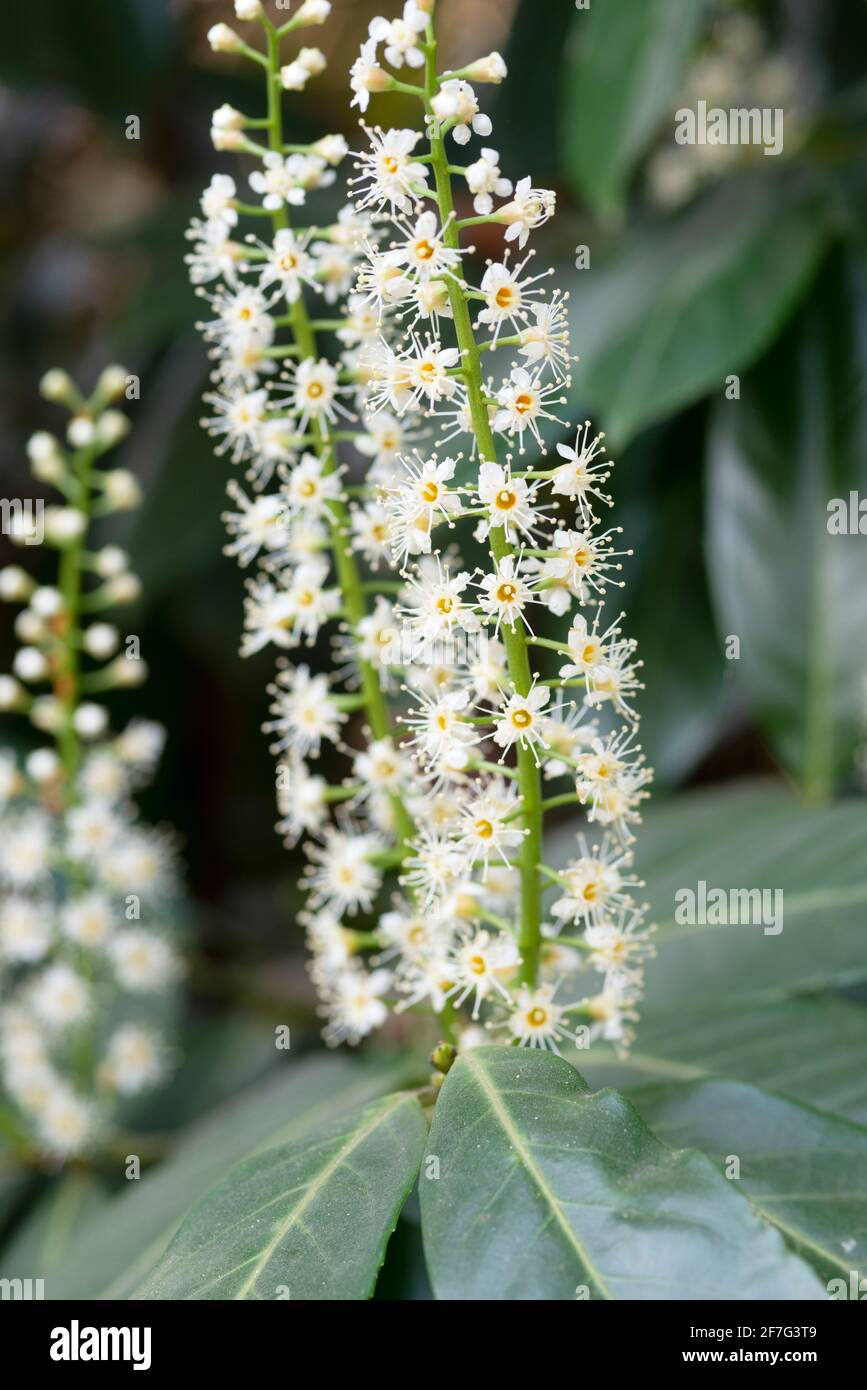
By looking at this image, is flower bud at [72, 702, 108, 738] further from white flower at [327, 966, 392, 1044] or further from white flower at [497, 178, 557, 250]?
white flower at [497, 178, 557, 250]

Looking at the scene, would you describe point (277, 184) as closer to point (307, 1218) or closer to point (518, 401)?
point (518, 401)

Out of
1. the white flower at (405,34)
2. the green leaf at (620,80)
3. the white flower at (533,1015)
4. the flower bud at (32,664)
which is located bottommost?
the white flower at (533,1015)

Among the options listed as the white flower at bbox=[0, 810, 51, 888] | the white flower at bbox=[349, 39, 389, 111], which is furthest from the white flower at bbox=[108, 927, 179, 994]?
the white flower at bbox=[349, 39, 389, 111]

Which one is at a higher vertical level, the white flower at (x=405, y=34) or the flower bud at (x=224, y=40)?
the flower bud at (x=224, y=40)

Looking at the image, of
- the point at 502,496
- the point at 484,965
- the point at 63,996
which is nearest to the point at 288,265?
the point at 502,496

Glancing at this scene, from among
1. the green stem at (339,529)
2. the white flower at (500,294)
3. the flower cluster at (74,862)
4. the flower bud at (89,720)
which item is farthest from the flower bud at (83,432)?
the white flower at (500,294)

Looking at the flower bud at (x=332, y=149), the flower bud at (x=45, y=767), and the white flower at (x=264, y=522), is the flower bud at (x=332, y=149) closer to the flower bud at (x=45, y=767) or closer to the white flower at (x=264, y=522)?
the white flower at (x=264, y=522)
